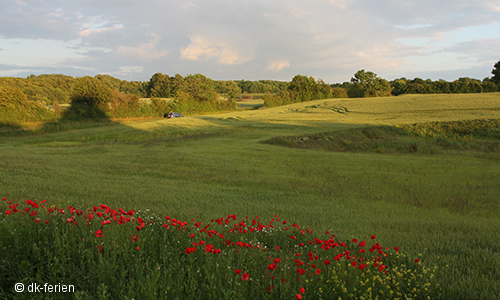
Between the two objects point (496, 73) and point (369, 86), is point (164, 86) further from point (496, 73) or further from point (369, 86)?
point (496, 73)

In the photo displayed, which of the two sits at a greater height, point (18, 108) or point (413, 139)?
point (18, 108)

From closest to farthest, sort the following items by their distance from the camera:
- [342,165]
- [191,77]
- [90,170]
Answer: [90,170] < [342,165] < [191,77]

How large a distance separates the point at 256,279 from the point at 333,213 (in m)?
3.73

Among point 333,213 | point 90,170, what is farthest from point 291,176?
point 90,170

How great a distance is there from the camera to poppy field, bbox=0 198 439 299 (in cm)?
234

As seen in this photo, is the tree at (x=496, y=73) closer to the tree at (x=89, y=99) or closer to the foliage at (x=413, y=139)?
the foliage at (x=413, y=139)

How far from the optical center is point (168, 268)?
103 inches

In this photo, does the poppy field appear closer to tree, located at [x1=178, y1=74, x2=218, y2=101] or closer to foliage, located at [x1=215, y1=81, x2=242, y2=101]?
tree, located at [x1=178, y1=74, x2=218, y2=101]

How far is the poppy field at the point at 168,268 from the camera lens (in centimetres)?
234

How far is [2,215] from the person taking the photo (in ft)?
11.8

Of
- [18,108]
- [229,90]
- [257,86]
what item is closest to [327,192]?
[18,108]

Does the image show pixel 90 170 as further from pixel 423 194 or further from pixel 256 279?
pixel 423 194

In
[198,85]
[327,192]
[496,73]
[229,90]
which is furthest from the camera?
[229,90]

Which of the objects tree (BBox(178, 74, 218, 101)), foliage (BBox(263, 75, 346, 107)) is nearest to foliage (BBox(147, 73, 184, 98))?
tree (BBox(178, 74, 218, 101))
